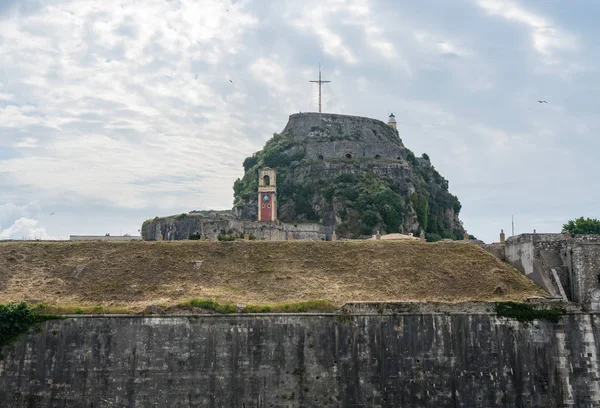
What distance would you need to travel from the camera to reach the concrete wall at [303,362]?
28047mm

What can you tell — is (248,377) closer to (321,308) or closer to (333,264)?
(321,308)

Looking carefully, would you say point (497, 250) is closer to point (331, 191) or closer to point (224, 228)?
point (224, 228)

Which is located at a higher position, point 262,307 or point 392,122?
point 392,122

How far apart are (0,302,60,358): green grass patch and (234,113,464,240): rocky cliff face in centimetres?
3634

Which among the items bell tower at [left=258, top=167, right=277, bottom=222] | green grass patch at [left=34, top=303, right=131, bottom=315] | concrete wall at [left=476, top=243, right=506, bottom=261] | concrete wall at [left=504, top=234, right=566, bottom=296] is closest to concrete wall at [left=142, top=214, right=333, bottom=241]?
bell tower at [left=258, top=167, right=277, bottom=222]

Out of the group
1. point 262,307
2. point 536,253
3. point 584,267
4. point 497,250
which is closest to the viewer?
point 262,307

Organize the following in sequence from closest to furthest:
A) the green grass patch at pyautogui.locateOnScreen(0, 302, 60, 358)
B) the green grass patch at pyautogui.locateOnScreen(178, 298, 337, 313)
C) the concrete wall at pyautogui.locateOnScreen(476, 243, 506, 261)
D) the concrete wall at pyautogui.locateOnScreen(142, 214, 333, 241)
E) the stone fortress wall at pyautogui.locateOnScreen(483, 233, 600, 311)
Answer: the green grass patch at pyautogui.locateOnScreen(0, 302, 60, 358) → the green grass patch at pyautogui.locateOnScreen(178, 298, 337, 313) → the stone fortress wall at pyautogui.locateOnScreen(483, 233, 600, 311) → the concrete wall at pyautogui.locateOnScreen(476, 243, 506, 261) → the concrete wall at pyautogui.locateOnScreen(142, 214, 333, 241)

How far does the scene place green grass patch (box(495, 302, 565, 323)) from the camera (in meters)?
29.5

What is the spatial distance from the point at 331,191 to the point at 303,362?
37319 millimetres

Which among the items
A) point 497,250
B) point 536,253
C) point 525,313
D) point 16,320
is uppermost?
point 497,250

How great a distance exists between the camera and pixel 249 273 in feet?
111

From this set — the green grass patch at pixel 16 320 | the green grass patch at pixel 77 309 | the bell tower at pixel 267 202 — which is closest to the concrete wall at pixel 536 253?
the green grass patch at pixel 77 309

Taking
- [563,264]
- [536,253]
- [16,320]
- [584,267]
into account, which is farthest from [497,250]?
[16,320]

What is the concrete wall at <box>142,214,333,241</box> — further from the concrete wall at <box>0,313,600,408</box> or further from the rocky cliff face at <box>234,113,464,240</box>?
the concrete wall at <box>0,313,600,408</box>
